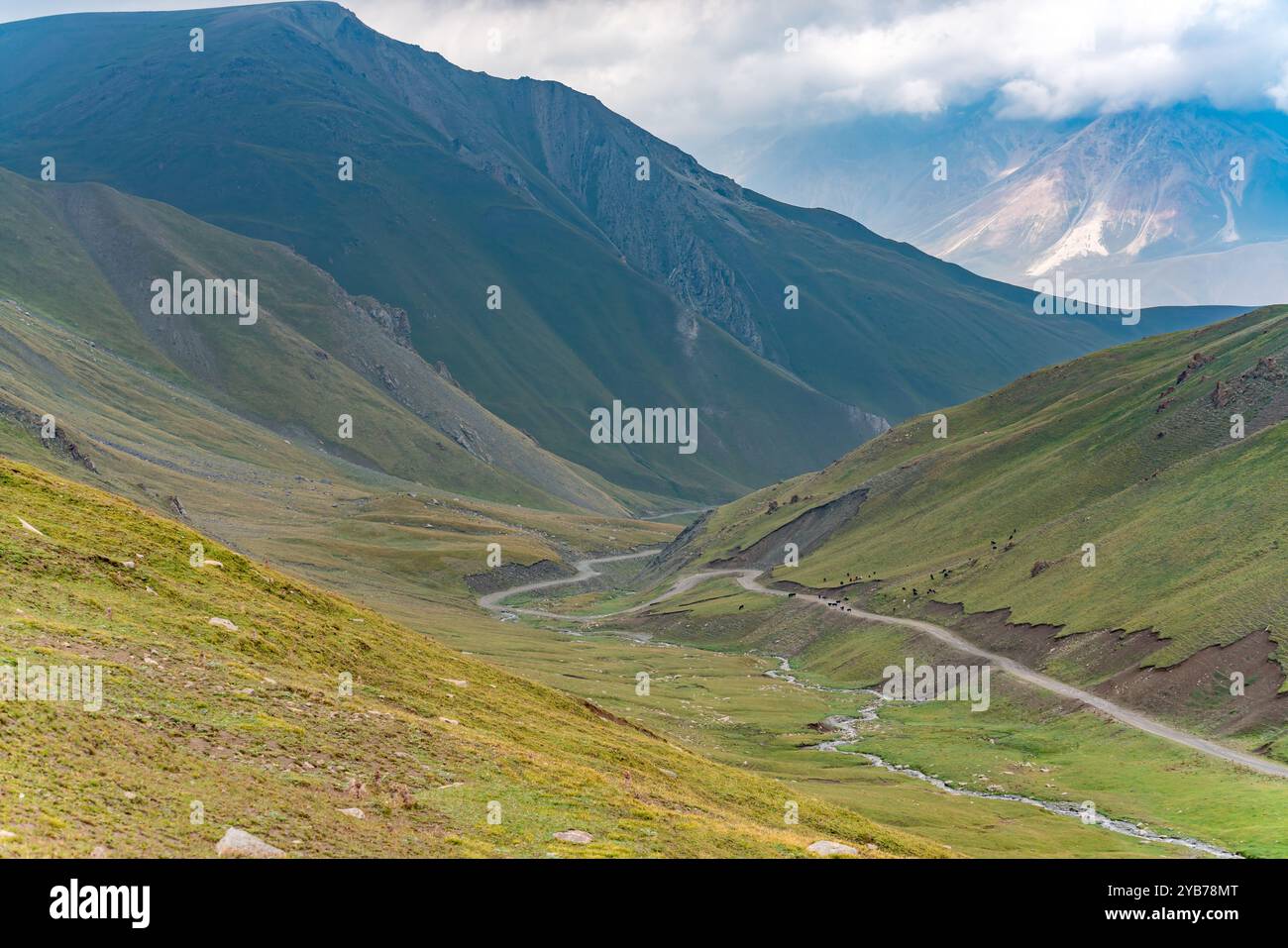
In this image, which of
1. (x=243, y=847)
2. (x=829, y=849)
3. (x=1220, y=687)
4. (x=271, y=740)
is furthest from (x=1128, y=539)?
(x=243, y=847)

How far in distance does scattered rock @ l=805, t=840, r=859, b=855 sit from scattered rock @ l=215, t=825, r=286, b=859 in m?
19.8

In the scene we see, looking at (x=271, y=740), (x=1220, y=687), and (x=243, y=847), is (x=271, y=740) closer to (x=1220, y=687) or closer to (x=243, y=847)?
(x=243, y=847)

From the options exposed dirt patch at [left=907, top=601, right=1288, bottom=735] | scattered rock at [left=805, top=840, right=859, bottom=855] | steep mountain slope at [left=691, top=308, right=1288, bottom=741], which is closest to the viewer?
scattered rock at [left=805, top=840, right=859, bottom=855]

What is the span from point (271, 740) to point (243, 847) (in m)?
8.86

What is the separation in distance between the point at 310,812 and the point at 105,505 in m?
31.5

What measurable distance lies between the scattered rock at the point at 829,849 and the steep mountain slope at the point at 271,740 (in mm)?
523

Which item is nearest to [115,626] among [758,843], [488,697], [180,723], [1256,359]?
[180,723]

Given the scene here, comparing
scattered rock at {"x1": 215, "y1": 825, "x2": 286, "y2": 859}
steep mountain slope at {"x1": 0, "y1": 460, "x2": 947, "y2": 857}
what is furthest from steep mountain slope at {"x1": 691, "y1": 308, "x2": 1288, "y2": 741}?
scattered rock at {"x1": 215, "y1": 825, "x2": 286, "y2": 859}

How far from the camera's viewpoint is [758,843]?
132 feet

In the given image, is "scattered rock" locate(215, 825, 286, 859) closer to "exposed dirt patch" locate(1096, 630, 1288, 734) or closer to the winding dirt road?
the winding dirt road

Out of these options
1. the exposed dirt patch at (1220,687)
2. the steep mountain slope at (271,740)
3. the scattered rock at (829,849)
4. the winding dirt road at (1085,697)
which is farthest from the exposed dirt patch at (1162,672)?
the scattered rock at (829,849)

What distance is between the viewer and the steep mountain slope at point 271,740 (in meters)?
30.2

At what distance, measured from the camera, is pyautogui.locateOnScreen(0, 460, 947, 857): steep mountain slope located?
3017cm

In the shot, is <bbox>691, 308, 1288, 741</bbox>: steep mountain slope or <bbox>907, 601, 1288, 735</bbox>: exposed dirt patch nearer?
<bbox>907, 601, 1288, 735</bbox>: exposed dirt patch
